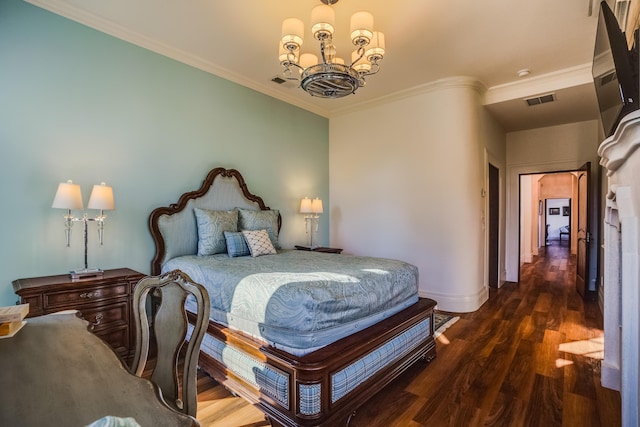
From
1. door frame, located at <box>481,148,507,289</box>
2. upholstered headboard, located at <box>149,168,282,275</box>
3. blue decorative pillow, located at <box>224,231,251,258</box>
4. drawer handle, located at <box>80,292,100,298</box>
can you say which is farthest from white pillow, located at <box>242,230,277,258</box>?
door frame, located at <box>481,148,507,289</box>

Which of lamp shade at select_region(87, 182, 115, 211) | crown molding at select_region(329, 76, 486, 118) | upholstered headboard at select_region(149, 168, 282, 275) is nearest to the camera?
lamp shade at select_region(87, 182, 115, 211)

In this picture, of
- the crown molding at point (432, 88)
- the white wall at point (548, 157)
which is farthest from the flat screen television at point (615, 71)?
the white wall at point (548, 157)

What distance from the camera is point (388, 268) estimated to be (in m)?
2.61

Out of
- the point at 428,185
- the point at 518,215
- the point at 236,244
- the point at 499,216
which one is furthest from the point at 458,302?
the point at 236,244

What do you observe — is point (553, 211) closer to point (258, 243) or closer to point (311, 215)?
point (311, 215)

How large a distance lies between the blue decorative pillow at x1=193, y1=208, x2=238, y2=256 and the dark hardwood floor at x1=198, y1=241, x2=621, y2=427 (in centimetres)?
124

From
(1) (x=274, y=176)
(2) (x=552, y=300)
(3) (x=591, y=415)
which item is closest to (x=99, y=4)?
(1) (x=274, y=176)

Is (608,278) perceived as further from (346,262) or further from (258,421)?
(258,421)

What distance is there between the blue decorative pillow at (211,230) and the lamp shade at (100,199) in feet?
3.01

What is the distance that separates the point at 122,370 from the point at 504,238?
6505 millimetres

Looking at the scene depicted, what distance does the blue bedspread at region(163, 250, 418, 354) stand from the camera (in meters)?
1.89

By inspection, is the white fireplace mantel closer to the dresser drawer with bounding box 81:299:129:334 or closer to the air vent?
the air vent

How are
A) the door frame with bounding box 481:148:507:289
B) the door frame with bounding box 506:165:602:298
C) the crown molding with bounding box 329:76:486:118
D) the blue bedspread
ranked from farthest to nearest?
1. the door frame with bounding box 506:165:602:298
2. the door frame with bounding box 481:148:507:289
3. the crown molding with bounding box 329:76:486:118
4. the blue bedspread

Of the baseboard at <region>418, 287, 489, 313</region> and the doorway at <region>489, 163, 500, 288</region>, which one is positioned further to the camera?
the doorway at <region>489, 163, 500, 288</region>
